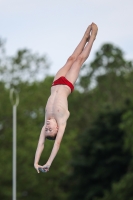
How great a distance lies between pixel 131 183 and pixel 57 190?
70.3ft

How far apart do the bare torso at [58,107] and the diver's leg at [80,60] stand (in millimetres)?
589

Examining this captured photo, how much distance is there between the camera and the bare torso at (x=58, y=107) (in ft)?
66.7

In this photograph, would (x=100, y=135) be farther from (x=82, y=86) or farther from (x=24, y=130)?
(x=82, y=86)

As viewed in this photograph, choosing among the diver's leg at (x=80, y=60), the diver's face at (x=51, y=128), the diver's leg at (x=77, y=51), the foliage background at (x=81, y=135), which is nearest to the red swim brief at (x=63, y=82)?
the diver's leg at (x=80, y=60)

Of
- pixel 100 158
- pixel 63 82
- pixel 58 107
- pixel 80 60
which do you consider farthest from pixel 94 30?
pixel 100 158

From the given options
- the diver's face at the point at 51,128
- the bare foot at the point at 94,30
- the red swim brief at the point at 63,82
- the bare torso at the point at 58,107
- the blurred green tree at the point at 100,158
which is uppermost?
the blurred green tree at the point at 100,158

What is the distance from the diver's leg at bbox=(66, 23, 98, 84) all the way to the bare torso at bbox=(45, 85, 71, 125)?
589mm

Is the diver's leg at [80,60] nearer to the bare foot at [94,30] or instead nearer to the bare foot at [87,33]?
the bare foot at [94,30]

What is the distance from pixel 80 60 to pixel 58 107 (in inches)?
68.2

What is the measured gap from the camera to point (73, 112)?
92125 mm

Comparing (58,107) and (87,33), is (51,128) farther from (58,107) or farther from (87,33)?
(87,33)

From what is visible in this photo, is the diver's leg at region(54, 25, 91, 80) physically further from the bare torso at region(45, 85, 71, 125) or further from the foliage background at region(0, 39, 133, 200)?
the foliage background at region(0, 39, 133, 200)

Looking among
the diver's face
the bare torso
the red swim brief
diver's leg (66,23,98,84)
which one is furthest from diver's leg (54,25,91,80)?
the diver's face

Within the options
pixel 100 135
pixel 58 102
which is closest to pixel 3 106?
pixel 100 135
